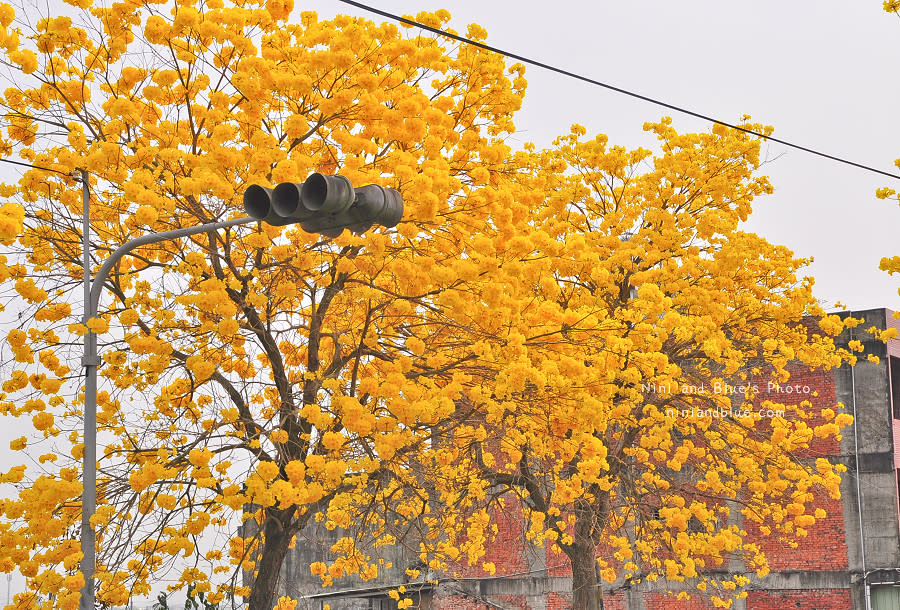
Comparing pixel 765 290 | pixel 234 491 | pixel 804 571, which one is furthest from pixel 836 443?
pixel 234 491

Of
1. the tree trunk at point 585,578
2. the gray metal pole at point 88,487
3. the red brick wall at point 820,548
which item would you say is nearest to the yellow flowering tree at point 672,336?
the tree trunk at point 585,578

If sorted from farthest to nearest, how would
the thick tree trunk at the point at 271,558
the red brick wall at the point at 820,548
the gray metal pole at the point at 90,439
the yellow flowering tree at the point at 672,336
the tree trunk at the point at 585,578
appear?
the red brick wall at the point at 820,548, the tree trunk at the point at 585,578, the yellow flowering tree at the point at 672,336, the thick tree trunk at the point at 271,558, the gray metal pole at the point at 90,439

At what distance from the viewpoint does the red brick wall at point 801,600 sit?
1998 centimetres

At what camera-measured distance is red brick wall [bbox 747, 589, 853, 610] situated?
65.6ft

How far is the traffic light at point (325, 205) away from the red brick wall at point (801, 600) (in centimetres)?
1701

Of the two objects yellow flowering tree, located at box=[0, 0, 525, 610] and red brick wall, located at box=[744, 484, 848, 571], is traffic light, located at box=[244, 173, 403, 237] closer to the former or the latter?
yellow flowering tree, located at box=[0, 0, 525, 610]

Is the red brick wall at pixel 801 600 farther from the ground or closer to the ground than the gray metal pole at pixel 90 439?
closer to the ground

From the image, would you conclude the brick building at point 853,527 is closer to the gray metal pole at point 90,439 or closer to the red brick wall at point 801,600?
the red brick wall at point 801,600

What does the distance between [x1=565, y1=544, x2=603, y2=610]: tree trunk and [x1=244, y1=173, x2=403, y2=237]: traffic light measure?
10570 millimetres

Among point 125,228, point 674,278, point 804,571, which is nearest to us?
point 125,228

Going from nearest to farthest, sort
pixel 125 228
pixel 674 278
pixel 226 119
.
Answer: pixel 226 119 → pixel 125 228 → pixel 674 278

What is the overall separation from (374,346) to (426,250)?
1124 mm

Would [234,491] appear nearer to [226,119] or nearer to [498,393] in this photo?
[498,393]

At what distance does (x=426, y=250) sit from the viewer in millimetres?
10203
